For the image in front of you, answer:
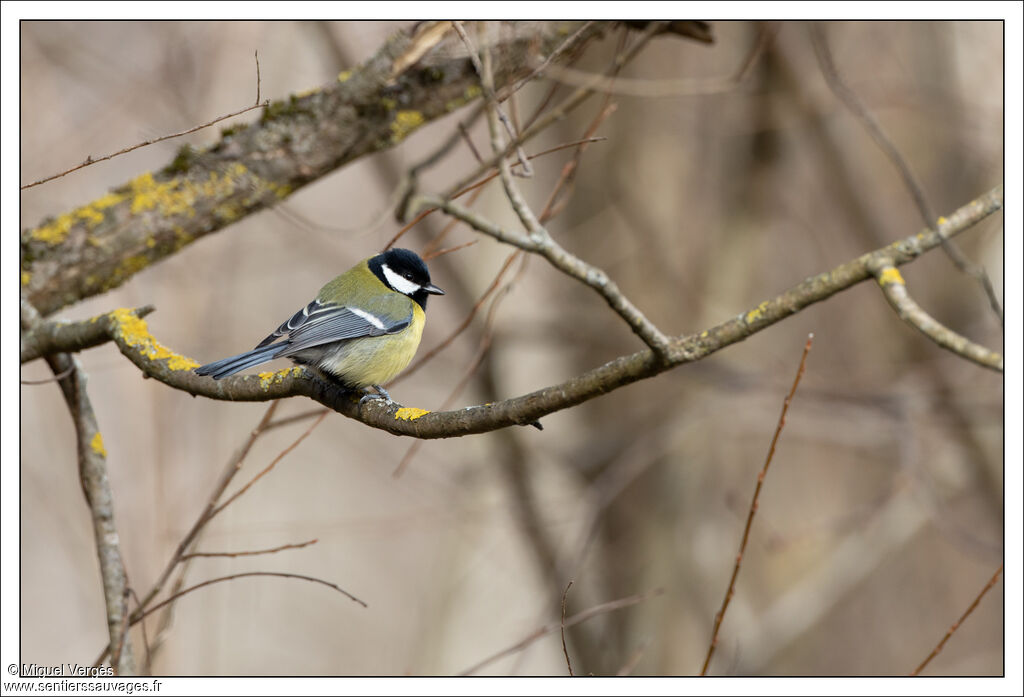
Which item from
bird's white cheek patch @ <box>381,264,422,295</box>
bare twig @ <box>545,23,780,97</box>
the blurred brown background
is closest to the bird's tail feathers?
bird's white cheek patch @ <box>381,264,422,295</box>

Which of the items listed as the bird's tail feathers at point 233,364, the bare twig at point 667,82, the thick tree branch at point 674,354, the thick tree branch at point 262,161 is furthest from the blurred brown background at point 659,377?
the thick tree branch at point 674,354

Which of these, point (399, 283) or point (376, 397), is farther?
point (399, 283)

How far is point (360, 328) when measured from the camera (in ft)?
7.59

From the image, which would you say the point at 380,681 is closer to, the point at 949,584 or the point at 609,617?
the point at 609,617

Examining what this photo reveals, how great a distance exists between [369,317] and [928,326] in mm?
1573

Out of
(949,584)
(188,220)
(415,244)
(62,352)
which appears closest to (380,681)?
(62,352)

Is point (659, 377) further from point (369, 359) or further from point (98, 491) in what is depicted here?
point (98, 491)

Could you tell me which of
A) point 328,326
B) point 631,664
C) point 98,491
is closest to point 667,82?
point 328,326

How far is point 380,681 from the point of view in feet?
6.97

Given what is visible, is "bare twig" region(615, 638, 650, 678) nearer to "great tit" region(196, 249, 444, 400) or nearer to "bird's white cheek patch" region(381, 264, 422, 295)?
"great tit" region(196, 249, 444, 400)

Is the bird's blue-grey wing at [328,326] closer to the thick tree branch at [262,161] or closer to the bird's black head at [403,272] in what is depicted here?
the bird's black head at [403,272]

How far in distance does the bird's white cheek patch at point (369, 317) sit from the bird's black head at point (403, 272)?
0.20 metres

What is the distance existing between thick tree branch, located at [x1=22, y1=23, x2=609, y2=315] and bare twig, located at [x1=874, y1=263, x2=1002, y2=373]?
5.44 feet

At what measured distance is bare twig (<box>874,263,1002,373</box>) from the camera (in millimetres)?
1174
